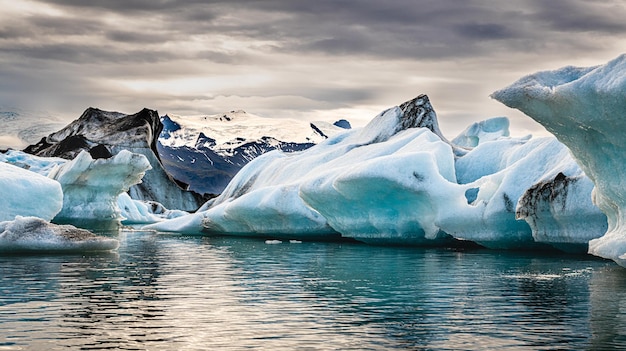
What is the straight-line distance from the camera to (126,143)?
229 ft

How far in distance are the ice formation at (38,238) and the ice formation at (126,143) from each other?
46882mm

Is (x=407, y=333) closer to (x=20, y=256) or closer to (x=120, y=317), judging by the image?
(x=120, y=317)

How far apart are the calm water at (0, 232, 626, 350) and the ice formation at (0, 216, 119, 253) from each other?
573 millimetres

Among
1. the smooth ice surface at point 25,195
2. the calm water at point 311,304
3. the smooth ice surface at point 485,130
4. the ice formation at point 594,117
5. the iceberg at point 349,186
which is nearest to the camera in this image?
the calm water at point 311,304

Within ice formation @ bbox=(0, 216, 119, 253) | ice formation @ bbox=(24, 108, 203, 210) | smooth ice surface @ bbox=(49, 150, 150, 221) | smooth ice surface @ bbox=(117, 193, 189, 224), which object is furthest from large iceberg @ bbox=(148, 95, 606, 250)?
ice formation @ bbox=(24, 108, 203, 210)

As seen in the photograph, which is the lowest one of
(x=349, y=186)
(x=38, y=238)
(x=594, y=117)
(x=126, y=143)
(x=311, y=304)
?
(x=311, y=304)

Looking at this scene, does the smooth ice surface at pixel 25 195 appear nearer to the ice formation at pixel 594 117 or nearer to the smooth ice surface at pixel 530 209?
the smooth ice surface at pixel 530 209

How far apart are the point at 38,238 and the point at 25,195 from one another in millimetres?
4537

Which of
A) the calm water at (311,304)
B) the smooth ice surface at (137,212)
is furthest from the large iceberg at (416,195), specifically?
the smooth ice surface at (137,212)

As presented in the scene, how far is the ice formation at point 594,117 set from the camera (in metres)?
13.6

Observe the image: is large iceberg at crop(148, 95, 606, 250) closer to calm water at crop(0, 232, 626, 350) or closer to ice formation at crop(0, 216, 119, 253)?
calm water at crop(0, 232, 626, 350)

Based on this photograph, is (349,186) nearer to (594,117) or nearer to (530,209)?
(530,209)

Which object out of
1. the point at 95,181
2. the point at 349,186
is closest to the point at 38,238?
the point at 349,186

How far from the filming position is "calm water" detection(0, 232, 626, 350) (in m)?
9.12
